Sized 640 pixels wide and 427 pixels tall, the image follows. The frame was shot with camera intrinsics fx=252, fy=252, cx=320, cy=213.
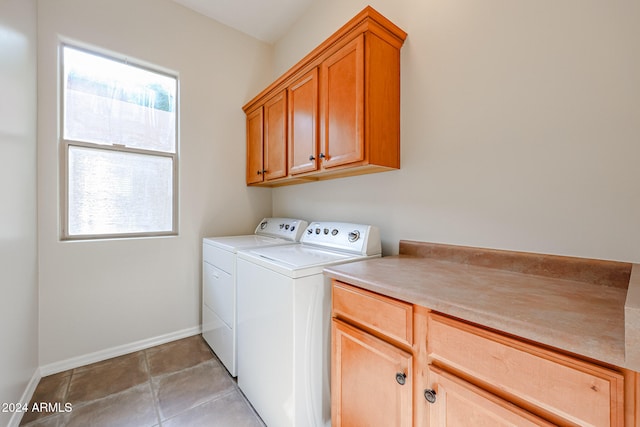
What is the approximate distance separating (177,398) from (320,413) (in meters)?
0.93

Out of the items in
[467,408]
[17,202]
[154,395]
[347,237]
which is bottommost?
[154,395]

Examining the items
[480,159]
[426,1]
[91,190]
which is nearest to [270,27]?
[426,1]

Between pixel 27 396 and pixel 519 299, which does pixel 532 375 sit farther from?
pixel 27 396

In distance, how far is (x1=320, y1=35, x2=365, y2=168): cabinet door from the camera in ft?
4.56

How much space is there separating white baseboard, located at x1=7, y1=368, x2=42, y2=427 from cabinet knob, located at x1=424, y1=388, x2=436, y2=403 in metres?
1.96

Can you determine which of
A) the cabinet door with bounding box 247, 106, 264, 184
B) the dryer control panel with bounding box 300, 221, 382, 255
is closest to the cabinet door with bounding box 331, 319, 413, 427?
the dryer control panel with bounding box 300, 221, 382, 255

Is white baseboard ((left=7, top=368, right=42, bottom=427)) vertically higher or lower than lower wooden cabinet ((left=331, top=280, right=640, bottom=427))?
lower

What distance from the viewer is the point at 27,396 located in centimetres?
150

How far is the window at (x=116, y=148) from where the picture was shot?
1858 millimetres

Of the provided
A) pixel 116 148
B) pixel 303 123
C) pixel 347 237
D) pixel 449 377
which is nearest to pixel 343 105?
pixel 303 123

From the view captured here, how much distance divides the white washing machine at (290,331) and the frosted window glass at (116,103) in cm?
152

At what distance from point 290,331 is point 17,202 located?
1630 millimetres

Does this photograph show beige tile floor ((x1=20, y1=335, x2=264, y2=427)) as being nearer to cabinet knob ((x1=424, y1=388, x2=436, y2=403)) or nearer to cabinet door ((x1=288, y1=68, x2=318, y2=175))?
cabinet knob ((x1=424, y1=388, x2=436, y2=403))

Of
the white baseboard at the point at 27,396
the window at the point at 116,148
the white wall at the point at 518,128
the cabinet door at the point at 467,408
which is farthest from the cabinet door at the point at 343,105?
the white baseboard at the point at 27,396
